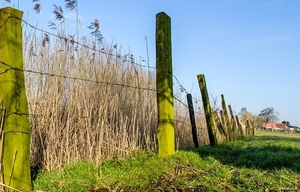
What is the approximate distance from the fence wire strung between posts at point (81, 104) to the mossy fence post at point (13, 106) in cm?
89

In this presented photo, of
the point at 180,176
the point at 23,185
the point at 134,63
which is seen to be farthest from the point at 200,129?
the point at 23,185

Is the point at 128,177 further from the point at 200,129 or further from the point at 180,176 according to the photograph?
the point at 200,129

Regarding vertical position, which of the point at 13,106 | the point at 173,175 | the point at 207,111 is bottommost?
the point at 173,175

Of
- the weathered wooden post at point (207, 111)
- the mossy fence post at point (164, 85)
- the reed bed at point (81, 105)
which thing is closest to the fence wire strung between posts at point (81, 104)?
the reed bed at point (81, 105)

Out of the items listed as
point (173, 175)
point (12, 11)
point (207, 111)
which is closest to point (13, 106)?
point (12, 11)

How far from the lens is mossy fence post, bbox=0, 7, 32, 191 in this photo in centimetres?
277

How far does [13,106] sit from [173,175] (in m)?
1.86

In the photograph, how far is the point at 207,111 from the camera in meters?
7.23

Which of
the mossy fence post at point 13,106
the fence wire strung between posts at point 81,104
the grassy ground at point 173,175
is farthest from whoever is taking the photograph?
the fence wire strung between posts at point 81,104

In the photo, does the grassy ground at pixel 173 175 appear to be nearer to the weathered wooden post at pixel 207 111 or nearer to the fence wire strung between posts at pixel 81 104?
the fence wire strung between posts at pixel 81 104

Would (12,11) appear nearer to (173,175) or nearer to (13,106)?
(13,106)

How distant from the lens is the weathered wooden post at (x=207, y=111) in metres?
7.05

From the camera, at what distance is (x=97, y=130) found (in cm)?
466

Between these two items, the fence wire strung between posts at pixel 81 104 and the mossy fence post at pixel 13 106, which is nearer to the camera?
the mossy fence post at pixel 13 106
